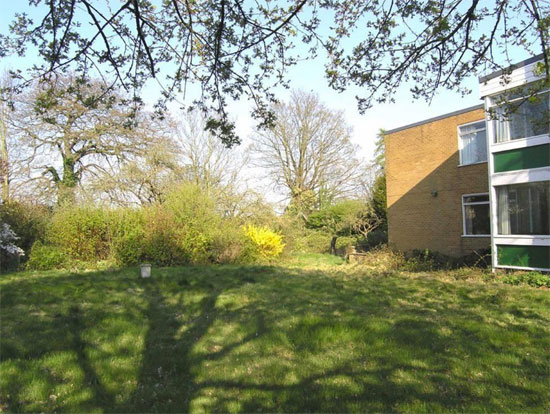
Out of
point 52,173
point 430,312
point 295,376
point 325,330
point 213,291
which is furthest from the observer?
point 52,173

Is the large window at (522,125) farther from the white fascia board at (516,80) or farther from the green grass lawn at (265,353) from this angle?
the green grass lawn at (265,353)

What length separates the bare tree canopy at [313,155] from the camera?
30562mm

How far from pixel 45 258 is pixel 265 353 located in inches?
438

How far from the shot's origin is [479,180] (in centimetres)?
1631

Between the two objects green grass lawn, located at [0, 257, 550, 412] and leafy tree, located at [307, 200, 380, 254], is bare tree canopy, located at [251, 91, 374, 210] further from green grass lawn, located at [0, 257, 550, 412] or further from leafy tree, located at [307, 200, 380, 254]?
green grass lawn, located at [0, 257, 550, 412]

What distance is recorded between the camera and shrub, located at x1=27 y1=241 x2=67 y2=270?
1283cm

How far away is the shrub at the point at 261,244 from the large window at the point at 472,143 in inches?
361

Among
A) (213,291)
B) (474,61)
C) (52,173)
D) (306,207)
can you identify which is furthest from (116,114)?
(474,61)

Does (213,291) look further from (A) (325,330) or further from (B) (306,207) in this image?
(B) (306,207)

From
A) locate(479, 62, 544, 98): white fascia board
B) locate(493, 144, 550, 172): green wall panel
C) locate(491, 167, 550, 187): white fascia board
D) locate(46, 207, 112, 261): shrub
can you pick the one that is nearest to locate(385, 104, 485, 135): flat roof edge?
locate(479, 62, 544, 98): white fascia board

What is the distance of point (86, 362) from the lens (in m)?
4.29

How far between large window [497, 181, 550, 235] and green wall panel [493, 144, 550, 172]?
588 millimetres

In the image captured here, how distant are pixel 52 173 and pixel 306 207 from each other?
17.2 meters

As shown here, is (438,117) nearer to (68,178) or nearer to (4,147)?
(68,178)
